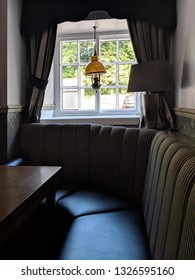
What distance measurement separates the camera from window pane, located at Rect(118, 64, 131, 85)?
10.2ft

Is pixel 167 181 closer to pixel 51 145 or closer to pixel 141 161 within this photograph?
pixel 141 161

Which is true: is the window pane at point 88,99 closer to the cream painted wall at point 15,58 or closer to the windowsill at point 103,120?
the windowsill at point 103,120

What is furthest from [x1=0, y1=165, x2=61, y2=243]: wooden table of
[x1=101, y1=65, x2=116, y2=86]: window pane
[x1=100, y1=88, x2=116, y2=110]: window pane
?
[x1=101, y1=65, x2=116, y2=86]: window pane

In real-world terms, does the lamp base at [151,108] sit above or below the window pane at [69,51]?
below

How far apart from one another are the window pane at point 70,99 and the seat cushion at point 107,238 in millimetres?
1763

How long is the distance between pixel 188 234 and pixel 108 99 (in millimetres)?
2516

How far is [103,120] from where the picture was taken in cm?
291

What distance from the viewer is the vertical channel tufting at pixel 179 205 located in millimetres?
836

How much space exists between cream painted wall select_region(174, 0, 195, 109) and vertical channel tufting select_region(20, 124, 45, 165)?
133 centimetres

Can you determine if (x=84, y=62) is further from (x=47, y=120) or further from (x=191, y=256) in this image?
(x=191, y=256)

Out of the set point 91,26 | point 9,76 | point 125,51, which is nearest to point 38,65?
point 9,76

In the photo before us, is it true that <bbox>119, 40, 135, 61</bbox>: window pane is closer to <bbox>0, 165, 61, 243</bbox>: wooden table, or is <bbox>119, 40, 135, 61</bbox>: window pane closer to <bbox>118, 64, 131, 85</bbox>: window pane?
<bbox>118, 64, 131, 85</bbox>: window pane

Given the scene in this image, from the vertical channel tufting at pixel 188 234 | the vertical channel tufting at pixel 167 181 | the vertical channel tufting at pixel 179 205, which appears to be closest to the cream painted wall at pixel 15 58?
the vertical channel tufting at pixel 167 181

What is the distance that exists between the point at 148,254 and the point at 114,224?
14.3 inches
